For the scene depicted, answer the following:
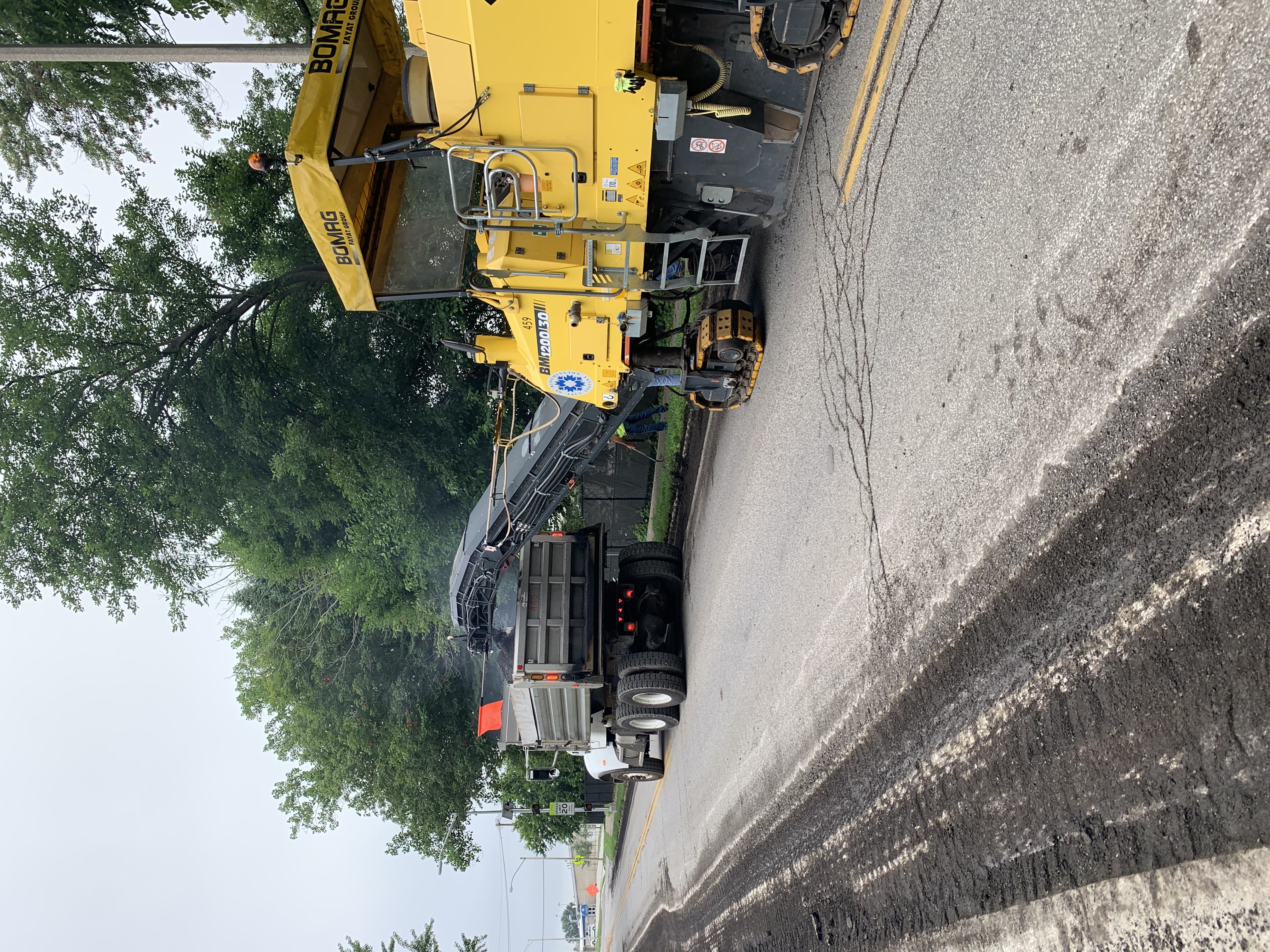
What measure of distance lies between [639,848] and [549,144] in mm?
14847

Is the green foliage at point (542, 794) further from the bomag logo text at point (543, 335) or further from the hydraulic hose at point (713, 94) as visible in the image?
the hydraulic hose at point (713, 94)

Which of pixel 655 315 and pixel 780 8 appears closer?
pixel 780 8

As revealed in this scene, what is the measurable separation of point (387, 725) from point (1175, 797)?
1722cm

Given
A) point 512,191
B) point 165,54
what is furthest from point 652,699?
point 165,54

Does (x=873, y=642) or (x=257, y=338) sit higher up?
(x=257, y=338)

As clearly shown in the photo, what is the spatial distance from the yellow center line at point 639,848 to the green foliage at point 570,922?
111 ft

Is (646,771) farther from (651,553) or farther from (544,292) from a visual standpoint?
(544,292)

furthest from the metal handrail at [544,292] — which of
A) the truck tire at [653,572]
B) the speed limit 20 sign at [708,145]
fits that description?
the truck tire at [653,572]

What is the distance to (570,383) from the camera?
24.8 feet

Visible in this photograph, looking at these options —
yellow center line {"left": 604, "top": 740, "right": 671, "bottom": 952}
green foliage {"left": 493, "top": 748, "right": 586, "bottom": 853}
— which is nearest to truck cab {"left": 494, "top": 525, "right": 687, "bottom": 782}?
yellow center line {"left": 604, "top": 740, "right": 671, "bottom": 952}

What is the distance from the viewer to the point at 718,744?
8.58m

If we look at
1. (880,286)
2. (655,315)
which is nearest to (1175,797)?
(880,286)

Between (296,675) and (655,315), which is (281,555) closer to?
(296,675)

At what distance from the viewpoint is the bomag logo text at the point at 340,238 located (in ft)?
17.9
